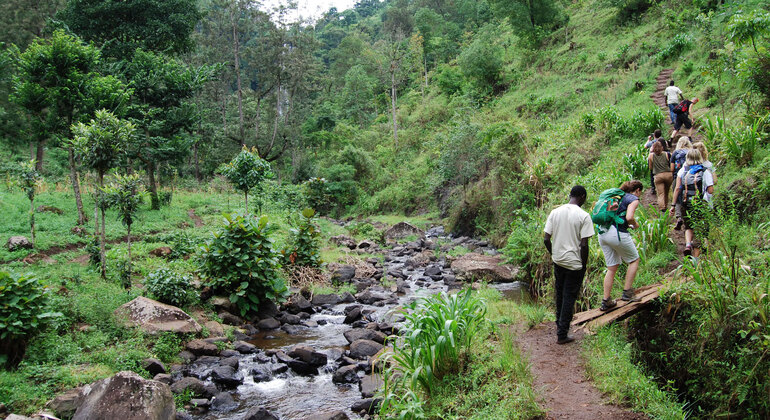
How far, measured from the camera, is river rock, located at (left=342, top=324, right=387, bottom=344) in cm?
862

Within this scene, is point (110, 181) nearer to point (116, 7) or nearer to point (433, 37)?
point (116, 7)

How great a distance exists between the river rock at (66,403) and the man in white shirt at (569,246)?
21.6 ft

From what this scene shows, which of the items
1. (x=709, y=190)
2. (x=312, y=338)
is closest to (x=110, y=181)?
(x=312, y=338)

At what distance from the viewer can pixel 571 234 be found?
5621 mm

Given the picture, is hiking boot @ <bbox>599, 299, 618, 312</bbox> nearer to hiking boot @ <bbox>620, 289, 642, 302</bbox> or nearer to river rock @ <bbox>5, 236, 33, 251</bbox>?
hiking boot @ <bbox>620, 289, 642, 302</bbox>

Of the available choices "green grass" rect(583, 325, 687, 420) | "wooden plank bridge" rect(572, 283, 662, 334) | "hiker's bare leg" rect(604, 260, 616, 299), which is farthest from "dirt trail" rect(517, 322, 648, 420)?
"hiker's bare leg" rect(604, 260, 616, 299)

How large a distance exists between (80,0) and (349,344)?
72.2ft

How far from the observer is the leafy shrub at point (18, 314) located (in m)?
5.87

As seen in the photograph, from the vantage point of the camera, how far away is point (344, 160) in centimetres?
3534

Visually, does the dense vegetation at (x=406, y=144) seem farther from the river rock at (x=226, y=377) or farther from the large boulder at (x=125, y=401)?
the river rock at (x=226, y=377)

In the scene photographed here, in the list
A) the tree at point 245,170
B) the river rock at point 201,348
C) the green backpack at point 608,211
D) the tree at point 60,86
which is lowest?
the river rock at point 201,348

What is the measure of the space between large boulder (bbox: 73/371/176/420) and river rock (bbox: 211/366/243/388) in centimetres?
139

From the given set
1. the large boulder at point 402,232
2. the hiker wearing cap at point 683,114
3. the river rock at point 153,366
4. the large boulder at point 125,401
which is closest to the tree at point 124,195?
the river rock at point 153,366

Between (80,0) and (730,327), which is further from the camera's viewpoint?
(80,0)
